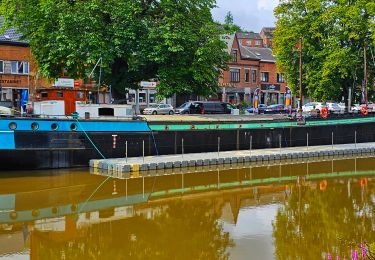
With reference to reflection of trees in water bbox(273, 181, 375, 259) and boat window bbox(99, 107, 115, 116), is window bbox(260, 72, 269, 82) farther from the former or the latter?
reflection of trees in water bbox(273, 181, 375, 259)

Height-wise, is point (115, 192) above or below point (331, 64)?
below

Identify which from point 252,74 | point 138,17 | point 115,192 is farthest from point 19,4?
point 252,74

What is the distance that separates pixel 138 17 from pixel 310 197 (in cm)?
1759

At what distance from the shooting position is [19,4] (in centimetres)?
3394

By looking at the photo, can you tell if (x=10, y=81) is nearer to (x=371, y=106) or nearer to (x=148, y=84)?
(x=148, y=84)

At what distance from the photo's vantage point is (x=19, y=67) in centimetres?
4631

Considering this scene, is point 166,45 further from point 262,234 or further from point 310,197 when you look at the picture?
point 262,234

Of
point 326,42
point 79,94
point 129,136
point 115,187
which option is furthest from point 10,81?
point 326,42

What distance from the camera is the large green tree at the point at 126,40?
102ft

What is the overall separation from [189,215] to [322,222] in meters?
4.31

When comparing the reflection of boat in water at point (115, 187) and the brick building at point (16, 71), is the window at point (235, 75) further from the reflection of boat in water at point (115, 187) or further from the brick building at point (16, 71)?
the reflection of boat in water at point (115, 187)

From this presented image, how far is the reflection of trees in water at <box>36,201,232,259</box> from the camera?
1301 cm

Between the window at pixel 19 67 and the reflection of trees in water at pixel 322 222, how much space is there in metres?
31.5

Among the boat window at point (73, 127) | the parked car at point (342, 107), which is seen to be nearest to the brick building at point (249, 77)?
the parked car at point (342, 107)
